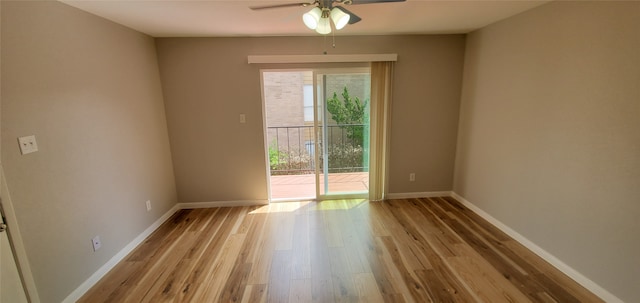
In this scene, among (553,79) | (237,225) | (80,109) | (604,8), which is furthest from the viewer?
(237,225)

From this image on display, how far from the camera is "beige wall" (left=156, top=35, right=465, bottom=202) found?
10.3 ft

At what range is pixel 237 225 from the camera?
3039 mm

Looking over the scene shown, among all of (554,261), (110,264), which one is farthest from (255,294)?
(554,261)

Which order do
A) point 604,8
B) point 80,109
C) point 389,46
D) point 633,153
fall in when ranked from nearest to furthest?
point 633,153 → point 604,8 → point 80,109 → point 389,46

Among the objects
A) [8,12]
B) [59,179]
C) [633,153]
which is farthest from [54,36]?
[633,153]

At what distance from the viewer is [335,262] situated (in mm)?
2312

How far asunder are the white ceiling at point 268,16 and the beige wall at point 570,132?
39cm

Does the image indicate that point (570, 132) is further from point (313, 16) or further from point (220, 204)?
point (220, 204)

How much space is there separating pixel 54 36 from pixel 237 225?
227cm

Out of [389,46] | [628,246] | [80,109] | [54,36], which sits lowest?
[628,246]

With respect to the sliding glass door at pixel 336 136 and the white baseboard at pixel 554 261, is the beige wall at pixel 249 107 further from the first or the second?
the white baseboard at pixel 554 261

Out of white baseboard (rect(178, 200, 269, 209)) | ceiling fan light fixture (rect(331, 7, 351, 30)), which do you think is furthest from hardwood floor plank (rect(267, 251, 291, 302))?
ceiling fan light fixture (rect(331, 7, 351, 30))

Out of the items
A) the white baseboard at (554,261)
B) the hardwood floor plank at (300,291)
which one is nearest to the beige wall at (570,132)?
the white baseboard at (554,261)

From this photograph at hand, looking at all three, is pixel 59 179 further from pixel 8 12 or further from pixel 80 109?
pixel 8 12
